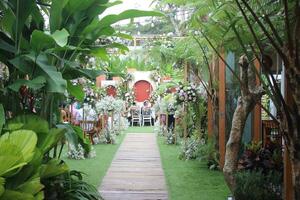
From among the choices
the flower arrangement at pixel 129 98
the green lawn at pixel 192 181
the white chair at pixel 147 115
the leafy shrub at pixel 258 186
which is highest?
the flower arrangement at pixel 129 98

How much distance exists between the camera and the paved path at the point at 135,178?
4.91m

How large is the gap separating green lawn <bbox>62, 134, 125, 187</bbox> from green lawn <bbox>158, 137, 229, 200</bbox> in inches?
37.9

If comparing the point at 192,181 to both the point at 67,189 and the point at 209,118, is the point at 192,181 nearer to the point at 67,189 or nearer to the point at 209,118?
the point at 209,118

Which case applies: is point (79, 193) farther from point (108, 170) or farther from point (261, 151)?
point (108, 170)

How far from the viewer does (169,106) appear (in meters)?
10.9

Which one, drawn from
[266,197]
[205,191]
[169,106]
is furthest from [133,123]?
[266,197]

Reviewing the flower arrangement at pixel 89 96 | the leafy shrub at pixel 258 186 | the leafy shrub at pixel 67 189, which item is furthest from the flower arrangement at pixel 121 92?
the leafy shrub at pixel 67 189

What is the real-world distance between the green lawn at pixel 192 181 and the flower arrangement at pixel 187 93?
43.9 inches

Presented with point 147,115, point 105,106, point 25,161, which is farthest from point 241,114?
point 147,115

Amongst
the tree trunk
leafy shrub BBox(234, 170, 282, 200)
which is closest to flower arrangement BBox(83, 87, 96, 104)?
the tree trunk

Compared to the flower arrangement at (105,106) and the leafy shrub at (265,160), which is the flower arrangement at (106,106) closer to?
the flower arrangement at (105,106)

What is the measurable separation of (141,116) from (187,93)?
10.6m

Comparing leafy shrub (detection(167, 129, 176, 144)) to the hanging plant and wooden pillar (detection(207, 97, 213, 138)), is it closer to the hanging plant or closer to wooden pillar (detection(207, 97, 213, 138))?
wooden pillar (detection(207, 97, 213, 138))

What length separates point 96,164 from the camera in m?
7.12
